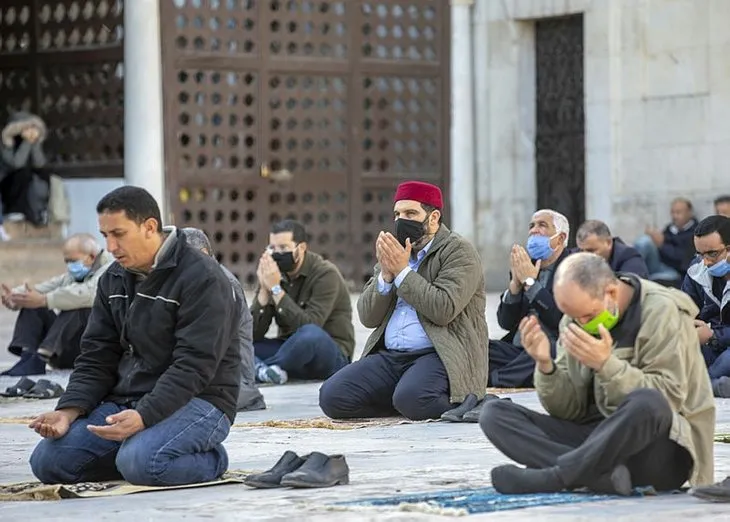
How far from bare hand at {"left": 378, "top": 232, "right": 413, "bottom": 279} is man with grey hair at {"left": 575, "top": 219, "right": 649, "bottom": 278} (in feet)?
8.32

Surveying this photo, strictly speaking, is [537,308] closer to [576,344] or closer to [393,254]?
[393,254]

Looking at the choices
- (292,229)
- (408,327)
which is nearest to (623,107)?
(292,229)

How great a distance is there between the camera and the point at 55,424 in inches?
275

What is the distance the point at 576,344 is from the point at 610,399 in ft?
0.85

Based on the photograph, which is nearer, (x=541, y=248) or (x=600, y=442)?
(x=600, y=442)

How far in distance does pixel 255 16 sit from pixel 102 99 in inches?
73.0

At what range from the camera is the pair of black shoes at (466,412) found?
9219 mm

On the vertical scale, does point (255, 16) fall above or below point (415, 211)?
above

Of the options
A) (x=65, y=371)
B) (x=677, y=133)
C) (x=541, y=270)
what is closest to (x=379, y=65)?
(x=677, y=133)

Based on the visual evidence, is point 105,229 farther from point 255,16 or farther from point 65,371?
point 255,16

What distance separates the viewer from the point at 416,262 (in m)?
9.50

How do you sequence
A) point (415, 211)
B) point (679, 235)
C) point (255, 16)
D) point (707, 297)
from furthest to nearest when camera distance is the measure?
point (255, 16), point (679, 235), point (707, 297), point (415, 211)

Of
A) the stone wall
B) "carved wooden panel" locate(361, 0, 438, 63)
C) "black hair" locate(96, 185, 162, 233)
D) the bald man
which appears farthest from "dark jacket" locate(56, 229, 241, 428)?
"carved wooden panel" locate(361, 0, 438, 63)

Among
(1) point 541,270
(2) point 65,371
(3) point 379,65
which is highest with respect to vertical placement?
(3) point 379,65
